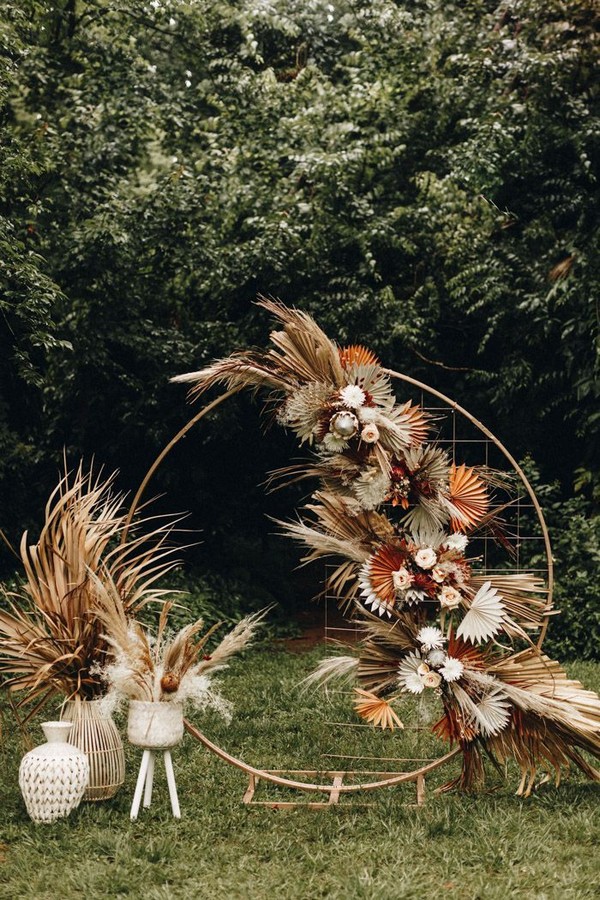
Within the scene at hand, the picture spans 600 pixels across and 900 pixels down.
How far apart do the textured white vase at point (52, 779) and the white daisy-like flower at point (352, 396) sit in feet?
6.28

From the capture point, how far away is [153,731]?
4.23m

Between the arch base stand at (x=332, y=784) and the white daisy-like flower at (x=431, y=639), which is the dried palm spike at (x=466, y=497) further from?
the arch base stand at (x=332, y=784)

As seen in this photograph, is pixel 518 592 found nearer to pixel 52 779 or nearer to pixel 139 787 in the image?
pixel 139 787

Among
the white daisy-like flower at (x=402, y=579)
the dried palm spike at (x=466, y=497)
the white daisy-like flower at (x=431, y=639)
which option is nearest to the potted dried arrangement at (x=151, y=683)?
the white daisy-like flower at (x=402, y=579)

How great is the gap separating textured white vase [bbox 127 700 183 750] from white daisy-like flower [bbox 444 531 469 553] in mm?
1440

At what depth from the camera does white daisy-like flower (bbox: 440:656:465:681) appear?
14.4ft

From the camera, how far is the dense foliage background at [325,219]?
810 centimetres

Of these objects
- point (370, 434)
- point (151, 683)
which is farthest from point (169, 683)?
point (370, 434)

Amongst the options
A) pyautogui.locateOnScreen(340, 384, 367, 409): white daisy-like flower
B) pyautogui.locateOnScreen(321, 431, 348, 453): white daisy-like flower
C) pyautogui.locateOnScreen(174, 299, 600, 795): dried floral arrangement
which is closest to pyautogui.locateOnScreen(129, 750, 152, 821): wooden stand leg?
pyautogui.locateOnScreen(174, 299, 600, 795): dried floral arrangement

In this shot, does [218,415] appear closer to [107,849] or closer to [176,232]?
[176,232]

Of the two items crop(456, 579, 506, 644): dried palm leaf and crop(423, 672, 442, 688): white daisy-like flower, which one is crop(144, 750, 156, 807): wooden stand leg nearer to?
crop(423, 672, 442, 688): white daisy-like flower

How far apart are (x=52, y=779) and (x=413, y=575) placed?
1.81 metres

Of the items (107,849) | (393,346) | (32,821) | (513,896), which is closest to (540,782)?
(513,896)

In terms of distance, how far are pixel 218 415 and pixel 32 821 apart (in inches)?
209
